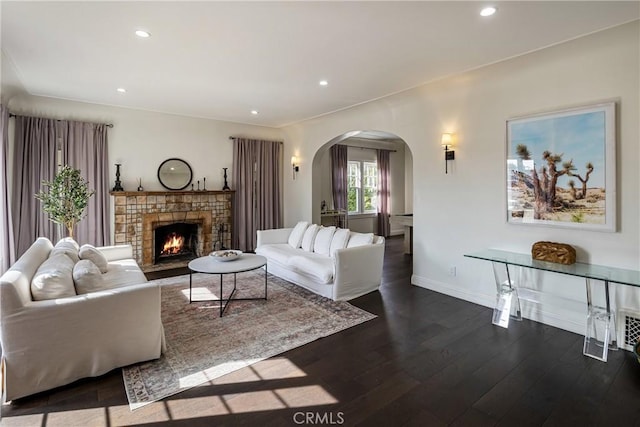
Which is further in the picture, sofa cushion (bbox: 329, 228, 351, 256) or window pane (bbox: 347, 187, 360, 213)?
window pane (bbox: 347, 187, 360, 213)

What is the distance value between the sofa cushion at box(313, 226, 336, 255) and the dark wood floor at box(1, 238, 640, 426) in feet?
6.21

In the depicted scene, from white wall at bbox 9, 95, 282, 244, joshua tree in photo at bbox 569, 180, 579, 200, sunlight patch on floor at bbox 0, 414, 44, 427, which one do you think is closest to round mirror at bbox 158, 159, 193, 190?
white wall at bbox 9, 95, 282, 244

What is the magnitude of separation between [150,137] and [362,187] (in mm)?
5632

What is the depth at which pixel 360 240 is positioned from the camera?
465 cm

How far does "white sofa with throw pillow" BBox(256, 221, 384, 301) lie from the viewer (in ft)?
13.6

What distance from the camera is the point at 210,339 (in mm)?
3115

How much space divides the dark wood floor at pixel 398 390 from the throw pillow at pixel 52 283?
26.9 inches

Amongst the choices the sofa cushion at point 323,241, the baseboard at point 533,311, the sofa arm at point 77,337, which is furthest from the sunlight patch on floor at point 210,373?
the baseboard at point 533,311

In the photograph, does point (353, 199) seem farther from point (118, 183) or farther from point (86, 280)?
point (86, 280)

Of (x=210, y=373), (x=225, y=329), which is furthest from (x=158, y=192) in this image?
(x=210, y=373)

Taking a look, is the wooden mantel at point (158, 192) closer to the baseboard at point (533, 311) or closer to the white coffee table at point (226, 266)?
the white coffee table at point (226, 266)

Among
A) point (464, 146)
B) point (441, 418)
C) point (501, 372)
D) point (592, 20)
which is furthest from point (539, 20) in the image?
point (441, 418)

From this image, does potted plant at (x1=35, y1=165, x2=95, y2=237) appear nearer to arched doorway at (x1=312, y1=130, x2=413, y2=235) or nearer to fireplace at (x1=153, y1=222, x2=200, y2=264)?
fireplace at (x1=153, y1=222, x2=200, y2=264)

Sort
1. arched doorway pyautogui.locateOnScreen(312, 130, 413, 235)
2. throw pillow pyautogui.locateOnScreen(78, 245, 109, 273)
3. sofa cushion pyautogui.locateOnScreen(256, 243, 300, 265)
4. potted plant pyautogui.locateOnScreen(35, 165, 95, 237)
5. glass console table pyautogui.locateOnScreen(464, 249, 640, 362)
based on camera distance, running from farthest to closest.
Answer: arched doorway pyautogui.locateOnScreen(312, 130, 413, 235)
sofa cushion pyautogui.locateOnScreen(256, 243, 300, 265)
potted plant pyautogui.locateOnScreen(35, 165, 95, 237)
throw pillow pyautogui.locateOnScreen(78, 245, 109, 273)
glass console table pyautogui.locateOnScreen(464, 249, 640, 362)
